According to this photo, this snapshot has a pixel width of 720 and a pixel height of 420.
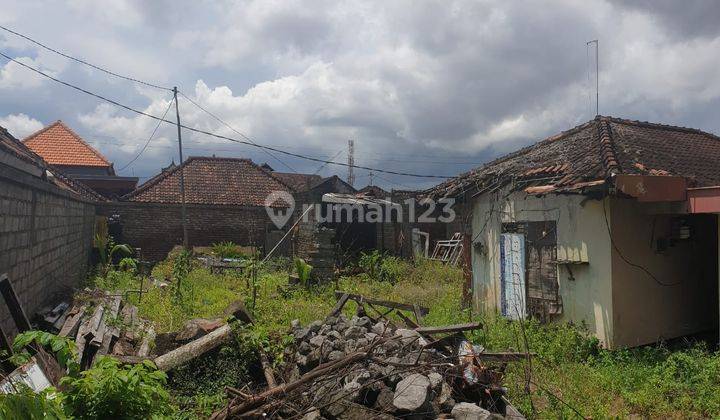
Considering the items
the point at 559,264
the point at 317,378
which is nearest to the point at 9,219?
the point at 317,378

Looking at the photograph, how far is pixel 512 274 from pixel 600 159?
97.1 inches

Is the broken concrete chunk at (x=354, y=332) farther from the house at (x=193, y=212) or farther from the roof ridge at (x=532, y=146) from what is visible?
the house at (x=193, y=212)

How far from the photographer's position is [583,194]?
22.7 ft

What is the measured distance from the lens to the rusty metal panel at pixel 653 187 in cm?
643

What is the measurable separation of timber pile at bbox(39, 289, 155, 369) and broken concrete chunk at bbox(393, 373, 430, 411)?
3226 millimetres

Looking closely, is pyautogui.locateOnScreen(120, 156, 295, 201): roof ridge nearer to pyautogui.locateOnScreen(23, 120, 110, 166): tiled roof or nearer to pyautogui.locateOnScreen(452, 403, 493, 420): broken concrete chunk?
pyautogui.locateOnScreen(23, 120, 110, 166): tiled roof

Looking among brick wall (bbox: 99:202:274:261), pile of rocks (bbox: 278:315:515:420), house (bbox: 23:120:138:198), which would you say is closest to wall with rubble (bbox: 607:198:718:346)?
pile of rocks (bbox: 278:315:515:420)

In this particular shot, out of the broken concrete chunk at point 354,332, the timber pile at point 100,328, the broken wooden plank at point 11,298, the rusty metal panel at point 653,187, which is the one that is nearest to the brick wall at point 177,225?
the timber pile at point 100,328

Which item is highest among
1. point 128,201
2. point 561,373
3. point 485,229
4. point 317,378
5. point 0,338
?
point 128,201

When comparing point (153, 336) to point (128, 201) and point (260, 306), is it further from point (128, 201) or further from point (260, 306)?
point (128, 201)

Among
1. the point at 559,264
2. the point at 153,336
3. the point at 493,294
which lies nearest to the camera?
the point at 153,336

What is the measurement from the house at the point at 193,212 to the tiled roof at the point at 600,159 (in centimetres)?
1088

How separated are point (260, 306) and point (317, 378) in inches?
184

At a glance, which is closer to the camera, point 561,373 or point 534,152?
point 561,373
